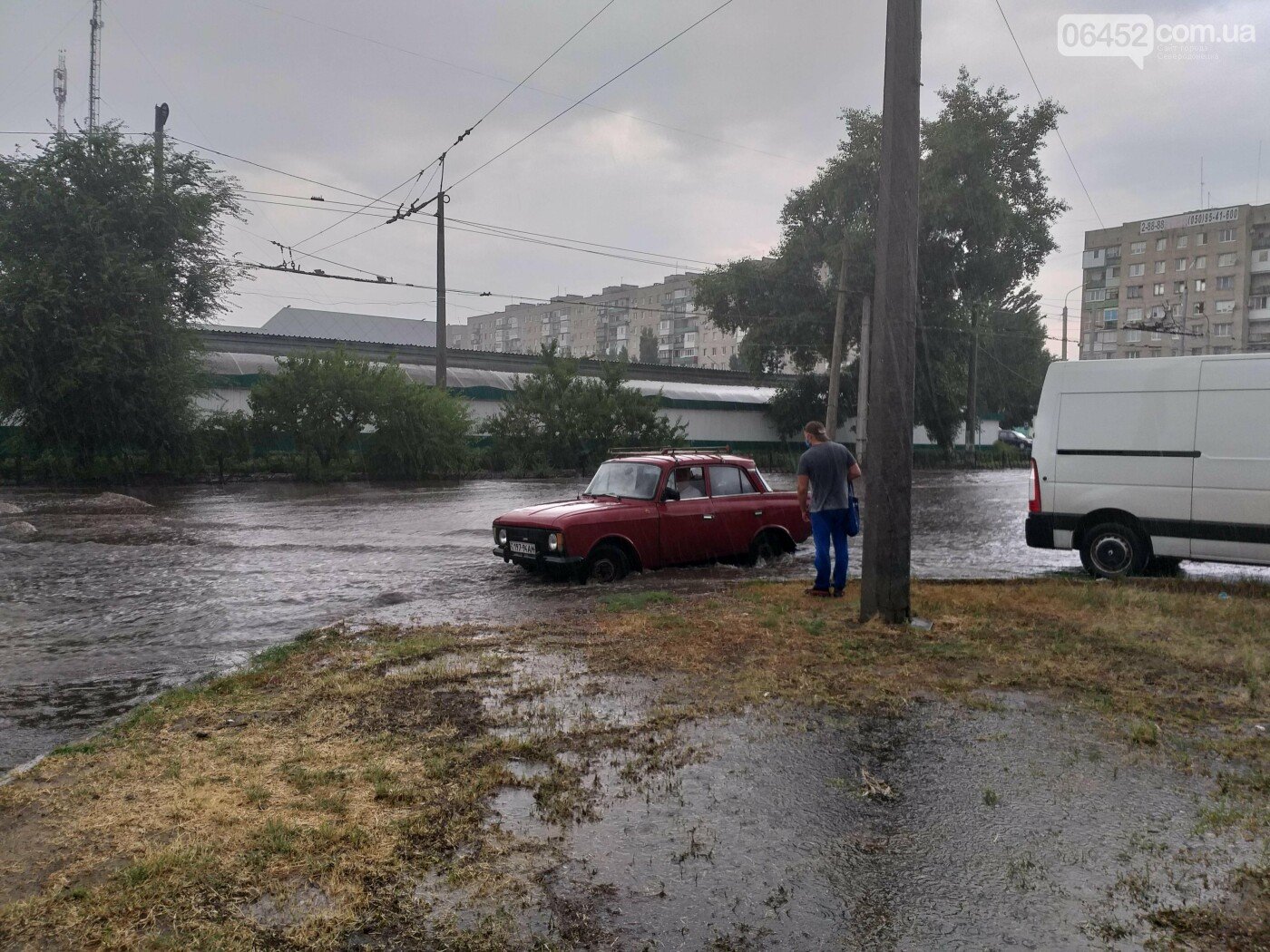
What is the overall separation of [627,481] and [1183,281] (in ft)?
342

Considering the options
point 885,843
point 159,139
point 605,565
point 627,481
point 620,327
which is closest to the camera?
point 885,843

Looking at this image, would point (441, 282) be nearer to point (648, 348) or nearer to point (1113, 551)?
point (1113, 551)

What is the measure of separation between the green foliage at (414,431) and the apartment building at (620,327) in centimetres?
7822

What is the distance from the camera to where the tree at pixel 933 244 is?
4409 cm

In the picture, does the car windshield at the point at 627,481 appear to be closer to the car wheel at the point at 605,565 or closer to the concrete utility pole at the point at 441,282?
the car wheel at the point at 605,565

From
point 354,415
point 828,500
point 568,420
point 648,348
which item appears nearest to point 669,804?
point 828,500

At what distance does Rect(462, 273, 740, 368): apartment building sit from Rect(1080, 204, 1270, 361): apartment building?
41.1m

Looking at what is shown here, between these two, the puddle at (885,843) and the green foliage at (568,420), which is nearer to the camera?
the puddle at (885,843)

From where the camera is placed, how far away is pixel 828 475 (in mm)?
9656

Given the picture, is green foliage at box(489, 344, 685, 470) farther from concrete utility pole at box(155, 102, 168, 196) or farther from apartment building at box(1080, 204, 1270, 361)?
apartment building at box(1080, 204, 1270, 361)

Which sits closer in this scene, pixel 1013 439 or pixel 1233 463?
pixel 1233 463

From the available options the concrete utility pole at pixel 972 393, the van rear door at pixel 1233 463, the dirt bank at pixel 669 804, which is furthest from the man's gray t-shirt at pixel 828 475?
the concrete utility pole at pixel 972 393

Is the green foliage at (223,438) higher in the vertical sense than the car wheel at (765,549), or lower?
higher

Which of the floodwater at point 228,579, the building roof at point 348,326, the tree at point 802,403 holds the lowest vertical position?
the floodwater at point 228,579
